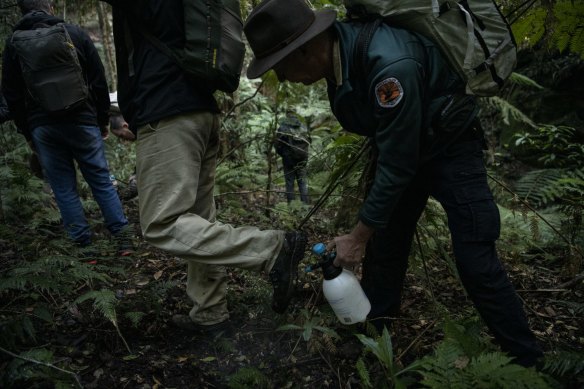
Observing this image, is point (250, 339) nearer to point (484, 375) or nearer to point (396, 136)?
point (484, 375)

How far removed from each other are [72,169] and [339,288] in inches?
141

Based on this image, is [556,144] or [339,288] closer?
[339,288]

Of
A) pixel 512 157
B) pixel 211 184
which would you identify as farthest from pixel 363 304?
pixel 512 157

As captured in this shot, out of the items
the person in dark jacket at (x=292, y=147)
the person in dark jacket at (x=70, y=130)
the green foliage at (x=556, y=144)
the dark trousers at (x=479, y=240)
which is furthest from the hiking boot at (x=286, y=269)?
the green foliage at (x=556, y=144)

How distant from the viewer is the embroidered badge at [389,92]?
193 cm

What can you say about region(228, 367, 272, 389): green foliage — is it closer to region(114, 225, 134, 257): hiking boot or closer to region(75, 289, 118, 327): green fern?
region(75, 289, 118, 327): green fern

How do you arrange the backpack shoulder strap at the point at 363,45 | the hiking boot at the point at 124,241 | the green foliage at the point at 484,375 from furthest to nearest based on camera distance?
the hiking boot at the point at 124,241 → the backpack shoulder strap at the point at 363,45 → the green foliage at the point at 484,375

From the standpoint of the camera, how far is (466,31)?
2096 millimetres

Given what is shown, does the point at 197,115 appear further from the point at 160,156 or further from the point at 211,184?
the point at 211,184

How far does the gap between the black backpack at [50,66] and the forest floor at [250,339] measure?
1.93m

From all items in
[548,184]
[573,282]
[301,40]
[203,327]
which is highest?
[301,40]

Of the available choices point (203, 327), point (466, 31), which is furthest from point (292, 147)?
point (466, 31)

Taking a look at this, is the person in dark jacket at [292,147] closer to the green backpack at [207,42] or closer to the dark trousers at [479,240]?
the green backpack at [207,42]

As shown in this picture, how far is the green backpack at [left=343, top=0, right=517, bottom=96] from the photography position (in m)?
2.08
